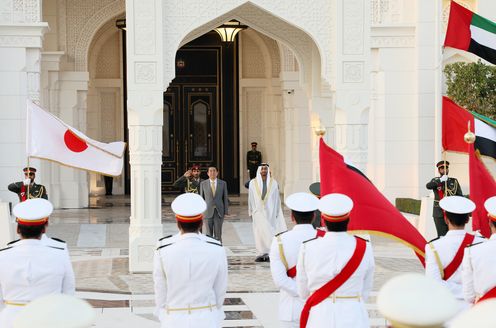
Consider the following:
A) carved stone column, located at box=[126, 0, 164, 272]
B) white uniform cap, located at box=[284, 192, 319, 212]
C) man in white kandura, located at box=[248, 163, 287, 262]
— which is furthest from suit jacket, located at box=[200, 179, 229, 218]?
white uniform cap, located at box=[284, 192, 319, 212]

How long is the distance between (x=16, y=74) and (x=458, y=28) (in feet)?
28.3

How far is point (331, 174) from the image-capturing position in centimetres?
769

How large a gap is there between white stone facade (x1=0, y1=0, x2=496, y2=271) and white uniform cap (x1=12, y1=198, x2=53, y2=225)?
23.4 feet

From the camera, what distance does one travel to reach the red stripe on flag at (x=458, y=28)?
12203mm

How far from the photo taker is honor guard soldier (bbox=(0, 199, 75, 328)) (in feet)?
17.8

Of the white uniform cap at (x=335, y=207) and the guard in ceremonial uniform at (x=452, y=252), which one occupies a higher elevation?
the white uniform cap at (x=335, y=207)

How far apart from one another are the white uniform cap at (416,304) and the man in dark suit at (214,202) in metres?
11.4

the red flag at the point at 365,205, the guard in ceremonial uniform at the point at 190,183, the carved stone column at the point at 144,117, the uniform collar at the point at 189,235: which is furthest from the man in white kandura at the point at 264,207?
the uniform collar at the point at 189,235

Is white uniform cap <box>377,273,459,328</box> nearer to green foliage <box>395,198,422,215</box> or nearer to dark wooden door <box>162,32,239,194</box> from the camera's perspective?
green foliage <box>395,198,422,215</box>

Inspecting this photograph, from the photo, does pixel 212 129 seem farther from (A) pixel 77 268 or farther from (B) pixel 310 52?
(A) pixel 77 268

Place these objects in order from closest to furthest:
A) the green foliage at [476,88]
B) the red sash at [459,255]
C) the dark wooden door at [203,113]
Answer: the red sash at [459,255], the green foliage at [476,88], the dark wooden door at [203,113]

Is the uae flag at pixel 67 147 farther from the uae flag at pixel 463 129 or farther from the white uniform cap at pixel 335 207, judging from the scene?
the white uniform cap at pixel 335 207

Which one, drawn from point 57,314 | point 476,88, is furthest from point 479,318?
point 476,88

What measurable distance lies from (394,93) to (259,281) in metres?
7.94
